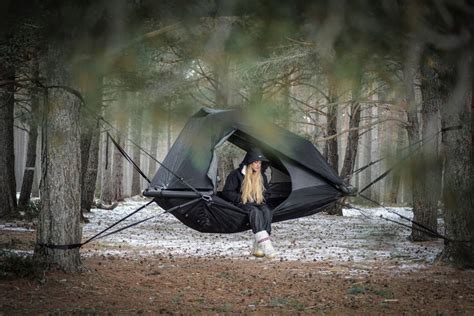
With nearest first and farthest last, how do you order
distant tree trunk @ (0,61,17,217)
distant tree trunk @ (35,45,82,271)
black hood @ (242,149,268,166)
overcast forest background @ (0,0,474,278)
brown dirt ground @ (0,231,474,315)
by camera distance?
overcast forest background @ (0,0,474,278)
brown dirt ground @ (0,231,474,315)
distant tree trunk @ (35,45,82,271)
black hood @ (242,149,268,166)
distant tree trunk @ (0,61,17,217)

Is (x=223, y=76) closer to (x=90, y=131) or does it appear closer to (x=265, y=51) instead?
(x=265, y=51)

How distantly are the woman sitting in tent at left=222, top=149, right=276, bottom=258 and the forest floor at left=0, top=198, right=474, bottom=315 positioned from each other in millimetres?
Result: 205

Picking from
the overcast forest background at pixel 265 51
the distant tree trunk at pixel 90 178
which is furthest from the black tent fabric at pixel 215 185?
the distant tree trunk at pixel 90 178

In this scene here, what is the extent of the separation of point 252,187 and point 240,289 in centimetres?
179

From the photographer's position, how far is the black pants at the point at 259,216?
6355 millimetres

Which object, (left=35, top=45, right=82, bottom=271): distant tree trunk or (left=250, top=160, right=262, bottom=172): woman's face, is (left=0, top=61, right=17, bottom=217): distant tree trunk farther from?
(left=35, top=45, right=82, bottom=271): distant tree trunk

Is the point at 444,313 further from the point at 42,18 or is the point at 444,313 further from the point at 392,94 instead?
the point at 42,18

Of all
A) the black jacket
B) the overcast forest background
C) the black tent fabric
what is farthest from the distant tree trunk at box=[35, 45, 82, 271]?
the overcast forest background

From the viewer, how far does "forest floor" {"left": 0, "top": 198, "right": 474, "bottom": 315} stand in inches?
176

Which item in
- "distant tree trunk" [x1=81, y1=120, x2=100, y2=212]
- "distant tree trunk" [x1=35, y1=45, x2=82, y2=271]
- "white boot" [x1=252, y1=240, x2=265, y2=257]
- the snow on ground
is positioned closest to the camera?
"distant tree trunk" [x1=35, y1=45, x2=82, y2=271]

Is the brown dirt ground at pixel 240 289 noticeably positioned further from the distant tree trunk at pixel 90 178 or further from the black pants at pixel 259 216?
the distant tree trunk at pixel 90 178

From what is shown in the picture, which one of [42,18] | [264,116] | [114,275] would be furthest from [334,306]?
[42,18]

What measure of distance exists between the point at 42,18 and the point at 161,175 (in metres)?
4.27

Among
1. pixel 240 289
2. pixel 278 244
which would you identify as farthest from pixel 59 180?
pixel 278 244
